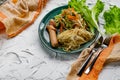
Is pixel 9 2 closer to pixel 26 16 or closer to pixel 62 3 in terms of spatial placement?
pixel 26 16

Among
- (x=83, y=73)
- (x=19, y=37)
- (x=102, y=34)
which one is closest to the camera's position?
(x=83, y=73)

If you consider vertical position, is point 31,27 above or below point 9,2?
below

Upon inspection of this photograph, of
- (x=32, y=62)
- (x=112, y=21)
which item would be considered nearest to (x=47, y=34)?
(x=32, y=62)

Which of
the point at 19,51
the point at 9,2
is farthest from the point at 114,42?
the point at 9,2

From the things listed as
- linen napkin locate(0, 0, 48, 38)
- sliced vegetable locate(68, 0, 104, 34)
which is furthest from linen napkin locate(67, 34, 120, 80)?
linen napkin locate(0, 0, 48, 38)

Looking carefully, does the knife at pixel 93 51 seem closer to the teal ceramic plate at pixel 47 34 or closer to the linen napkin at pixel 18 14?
the teal ceramic plate at pixel 47 34

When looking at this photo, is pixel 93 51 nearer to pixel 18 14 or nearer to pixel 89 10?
pixel 89 10
